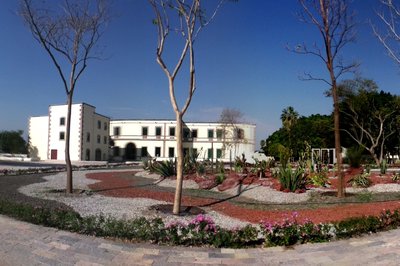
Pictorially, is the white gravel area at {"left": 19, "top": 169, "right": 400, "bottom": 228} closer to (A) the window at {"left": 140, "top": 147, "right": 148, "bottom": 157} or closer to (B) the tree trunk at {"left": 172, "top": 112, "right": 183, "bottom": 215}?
(B) the tree trunk at {"left": 172, "top": 112, "right": 183, "bottom": 215}

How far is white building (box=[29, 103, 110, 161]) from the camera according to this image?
56688 millimetres

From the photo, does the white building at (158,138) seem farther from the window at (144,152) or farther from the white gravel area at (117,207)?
the white gravel area at (117,207)

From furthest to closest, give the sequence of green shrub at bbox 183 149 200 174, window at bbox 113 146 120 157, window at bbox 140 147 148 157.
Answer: window at bbox 113 146 120 157 < window at bbox 140 147 148 157 < green shrub at bbox 183 149 200 174

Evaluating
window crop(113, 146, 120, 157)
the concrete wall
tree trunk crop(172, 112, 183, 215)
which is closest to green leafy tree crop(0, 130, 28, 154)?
the concrete wall

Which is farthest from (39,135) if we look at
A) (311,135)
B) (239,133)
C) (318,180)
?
(318,180)

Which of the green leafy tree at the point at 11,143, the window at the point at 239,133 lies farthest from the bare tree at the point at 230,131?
the green leafy tree at the point at 11,143

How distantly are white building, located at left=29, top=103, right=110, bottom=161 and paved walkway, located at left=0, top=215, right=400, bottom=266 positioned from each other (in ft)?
171

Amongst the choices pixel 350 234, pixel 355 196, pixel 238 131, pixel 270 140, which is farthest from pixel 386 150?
pixel 350 234

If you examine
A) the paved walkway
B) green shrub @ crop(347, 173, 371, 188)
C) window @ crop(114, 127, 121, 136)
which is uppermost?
window @ crop(114, 127, 121, 136)

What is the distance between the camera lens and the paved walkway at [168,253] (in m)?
5.45

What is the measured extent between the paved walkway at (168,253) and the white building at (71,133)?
52.3 m

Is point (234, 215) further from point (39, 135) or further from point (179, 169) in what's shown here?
point (39, 135)

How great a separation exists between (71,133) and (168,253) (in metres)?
54.5

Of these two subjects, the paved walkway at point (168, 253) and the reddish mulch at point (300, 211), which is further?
the reddish mulch at point (300, 211)
